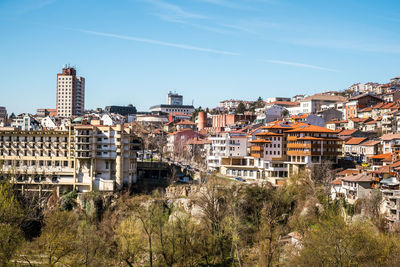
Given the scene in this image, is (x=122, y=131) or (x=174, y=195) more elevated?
(x=122, y=131)

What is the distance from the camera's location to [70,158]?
62.1 meters

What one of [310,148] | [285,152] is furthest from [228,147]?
[310,148]

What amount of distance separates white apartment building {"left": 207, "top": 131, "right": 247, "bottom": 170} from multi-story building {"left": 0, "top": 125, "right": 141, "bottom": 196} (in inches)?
461

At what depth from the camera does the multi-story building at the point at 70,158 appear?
60.2 metres

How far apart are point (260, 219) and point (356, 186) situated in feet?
34.9

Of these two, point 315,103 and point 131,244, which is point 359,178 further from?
point 315,103

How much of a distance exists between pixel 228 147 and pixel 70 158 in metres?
22.0

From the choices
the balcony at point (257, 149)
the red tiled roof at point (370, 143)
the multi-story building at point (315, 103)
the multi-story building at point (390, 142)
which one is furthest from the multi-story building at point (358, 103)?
the balcony at point (257, 149)

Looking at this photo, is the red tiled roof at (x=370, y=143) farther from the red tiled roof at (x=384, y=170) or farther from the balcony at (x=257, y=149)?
the balcony at (x=257, y=149)

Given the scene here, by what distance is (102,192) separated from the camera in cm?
5912

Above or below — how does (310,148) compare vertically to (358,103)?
below

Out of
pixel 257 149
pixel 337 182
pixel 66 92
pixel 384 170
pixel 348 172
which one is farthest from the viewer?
pixel 66 92

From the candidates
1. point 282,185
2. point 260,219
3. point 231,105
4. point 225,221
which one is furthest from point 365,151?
point 231,105

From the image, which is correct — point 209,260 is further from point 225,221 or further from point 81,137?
point 81,137
